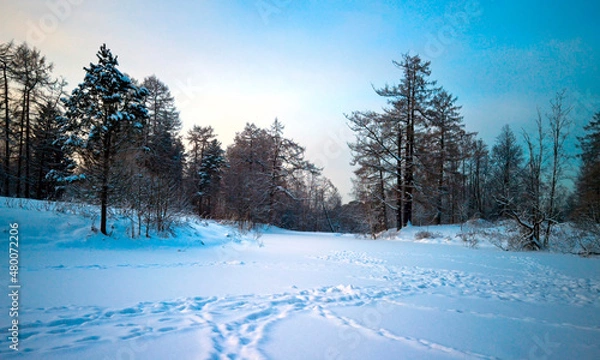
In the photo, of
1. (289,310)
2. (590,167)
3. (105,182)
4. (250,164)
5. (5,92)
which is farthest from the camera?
(250,164)

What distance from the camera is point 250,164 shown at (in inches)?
1055

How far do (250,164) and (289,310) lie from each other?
24335mm

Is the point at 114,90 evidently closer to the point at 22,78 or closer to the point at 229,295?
the point at 229,295

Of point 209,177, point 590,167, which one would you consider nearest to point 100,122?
point 209,177

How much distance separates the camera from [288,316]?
3.02 m

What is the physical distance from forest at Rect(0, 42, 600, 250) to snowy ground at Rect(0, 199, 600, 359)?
134 inches

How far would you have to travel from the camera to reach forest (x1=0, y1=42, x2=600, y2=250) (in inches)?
322

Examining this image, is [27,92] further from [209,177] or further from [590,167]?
[590,167]

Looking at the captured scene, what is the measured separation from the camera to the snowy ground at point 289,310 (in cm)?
224

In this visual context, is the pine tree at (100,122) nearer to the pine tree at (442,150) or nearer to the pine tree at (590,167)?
the pine tree at (442,150)

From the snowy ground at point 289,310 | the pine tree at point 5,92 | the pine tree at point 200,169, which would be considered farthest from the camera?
the pine tree at point 200,169

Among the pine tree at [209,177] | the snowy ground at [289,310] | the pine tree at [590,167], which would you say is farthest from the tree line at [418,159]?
the pine tree at [209,177]

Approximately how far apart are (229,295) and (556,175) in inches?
523

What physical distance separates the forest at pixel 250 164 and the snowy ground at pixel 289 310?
340 cm
